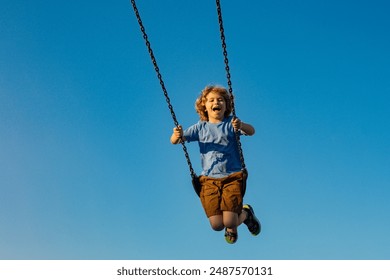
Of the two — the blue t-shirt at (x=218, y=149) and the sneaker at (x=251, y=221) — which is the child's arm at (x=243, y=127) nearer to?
the blue t-shirt at (x=218, y=149)

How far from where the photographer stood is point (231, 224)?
663 cm

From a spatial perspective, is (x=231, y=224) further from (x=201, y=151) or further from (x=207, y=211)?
(x=201, y=151)

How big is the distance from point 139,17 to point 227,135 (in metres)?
2.00

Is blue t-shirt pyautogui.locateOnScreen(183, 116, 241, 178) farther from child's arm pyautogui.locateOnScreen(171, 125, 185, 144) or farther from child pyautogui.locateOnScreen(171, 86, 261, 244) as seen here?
child's arm pyautogui.locateOnScreen(171, 125, 185, 144)

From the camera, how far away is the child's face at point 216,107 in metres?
6.92

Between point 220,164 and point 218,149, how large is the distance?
20 cm

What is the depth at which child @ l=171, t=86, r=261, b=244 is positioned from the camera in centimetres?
654

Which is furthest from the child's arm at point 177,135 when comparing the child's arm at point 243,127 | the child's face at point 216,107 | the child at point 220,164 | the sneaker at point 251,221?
the sneaker at point 251,221

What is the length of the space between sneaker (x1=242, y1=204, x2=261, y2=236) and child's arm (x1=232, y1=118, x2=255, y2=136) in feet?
4.31

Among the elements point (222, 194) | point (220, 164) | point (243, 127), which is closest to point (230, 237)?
point (222, 194)

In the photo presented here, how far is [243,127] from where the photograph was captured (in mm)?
6566

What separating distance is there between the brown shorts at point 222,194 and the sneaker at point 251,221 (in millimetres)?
857
